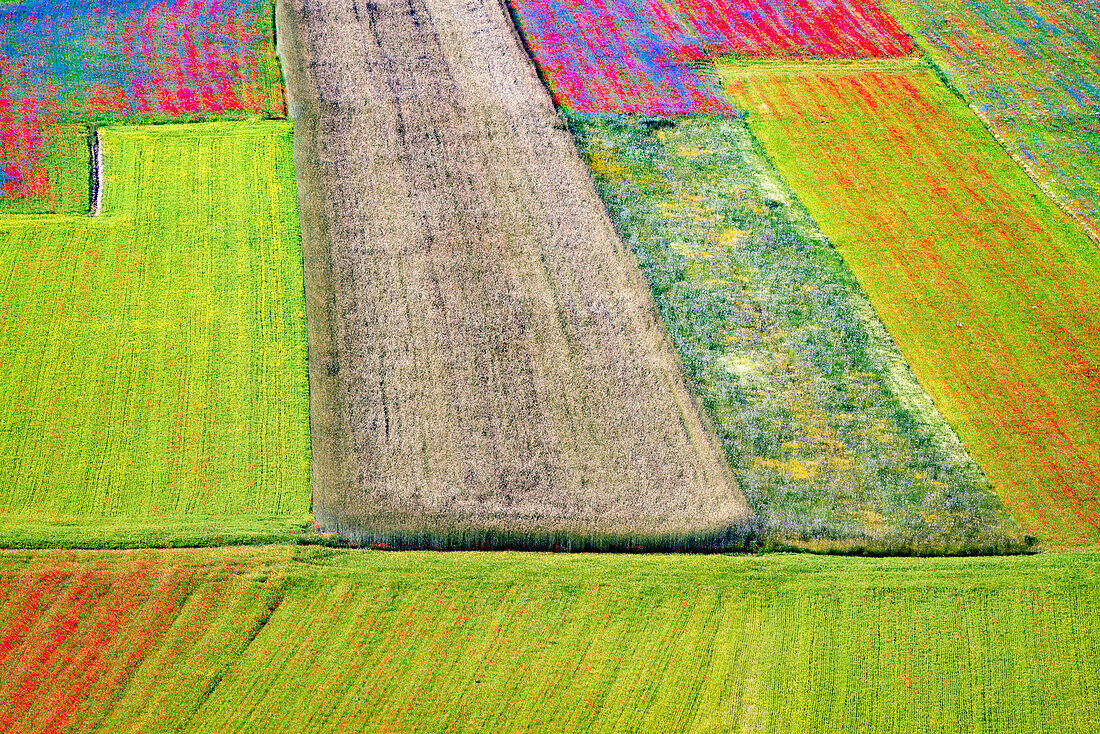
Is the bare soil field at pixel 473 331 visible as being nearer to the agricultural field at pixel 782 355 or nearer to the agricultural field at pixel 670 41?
the agricultural field at pixel 782 355

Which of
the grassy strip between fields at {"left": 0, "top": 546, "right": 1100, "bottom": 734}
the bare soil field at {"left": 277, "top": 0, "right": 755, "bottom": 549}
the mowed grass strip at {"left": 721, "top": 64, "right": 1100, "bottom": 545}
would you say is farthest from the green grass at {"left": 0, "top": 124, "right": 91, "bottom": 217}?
the mowed grass strip at {"left": 721, "top": 64, "right": 1100, "bottom": 545}

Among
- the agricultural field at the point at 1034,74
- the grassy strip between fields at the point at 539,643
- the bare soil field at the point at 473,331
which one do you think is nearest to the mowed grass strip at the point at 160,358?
the bare soil field at the point at 473,331

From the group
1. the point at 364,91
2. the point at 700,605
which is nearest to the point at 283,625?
the point at 700,605

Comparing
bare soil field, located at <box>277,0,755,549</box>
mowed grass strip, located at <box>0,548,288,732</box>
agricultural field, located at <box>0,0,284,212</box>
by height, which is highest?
agricultural field, located at <box>0,0,284,212</box>

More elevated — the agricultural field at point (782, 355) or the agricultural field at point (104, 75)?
the agricultural field at point (104, 75)

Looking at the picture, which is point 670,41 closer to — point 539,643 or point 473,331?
point 473,331

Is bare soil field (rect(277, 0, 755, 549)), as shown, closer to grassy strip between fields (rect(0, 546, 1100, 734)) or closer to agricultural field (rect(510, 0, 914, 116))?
grassy strip between fields (rect(0, 546, 1100, 734))

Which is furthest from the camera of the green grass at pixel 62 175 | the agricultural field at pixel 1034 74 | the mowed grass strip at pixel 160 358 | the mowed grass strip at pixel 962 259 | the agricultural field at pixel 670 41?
the agricultural field at pixel 670 41
